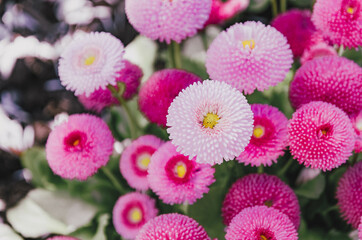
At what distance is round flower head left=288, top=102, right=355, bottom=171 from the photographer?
14.1 inches

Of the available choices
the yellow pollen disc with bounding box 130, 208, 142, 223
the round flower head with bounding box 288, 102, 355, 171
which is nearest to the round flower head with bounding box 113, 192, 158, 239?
the yellow pollen disc with bounding box 130, 208, 142, 223

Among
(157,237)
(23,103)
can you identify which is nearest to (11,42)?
(23,103)

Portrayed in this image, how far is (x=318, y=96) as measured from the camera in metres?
0.42

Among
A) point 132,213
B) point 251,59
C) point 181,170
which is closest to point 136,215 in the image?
point 132,213

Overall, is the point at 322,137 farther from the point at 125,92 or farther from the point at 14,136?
the point at 14,136

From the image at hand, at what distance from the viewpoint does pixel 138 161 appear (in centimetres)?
48

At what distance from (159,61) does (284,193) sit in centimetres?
39

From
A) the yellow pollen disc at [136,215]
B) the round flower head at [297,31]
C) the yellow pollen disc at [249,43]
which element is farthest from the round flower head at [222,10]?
the yellow pollen disc at [136,215]

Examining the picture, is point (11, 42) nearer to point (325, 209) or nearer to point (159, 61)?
point (159, 61)

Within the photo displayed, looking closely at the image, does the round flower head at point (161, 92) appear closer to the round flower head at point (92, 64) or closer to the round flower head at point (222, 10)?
the round flower head at point (92, 64)

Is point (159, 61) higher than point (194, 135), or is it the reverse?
point (194, 135)

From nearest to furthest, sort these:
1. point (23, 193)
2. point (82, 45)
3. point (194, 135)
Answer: point (194, 135) < point (82, 45) < point (23, 193)

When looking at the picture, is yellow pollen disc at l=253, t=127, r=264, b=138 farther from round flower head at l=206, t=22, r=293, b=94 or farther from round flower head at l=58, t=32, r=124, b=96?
round flower head at l=58, t=32, r=124, b=96

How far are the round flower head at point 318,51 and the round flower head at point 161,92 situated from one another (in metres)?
0.19
